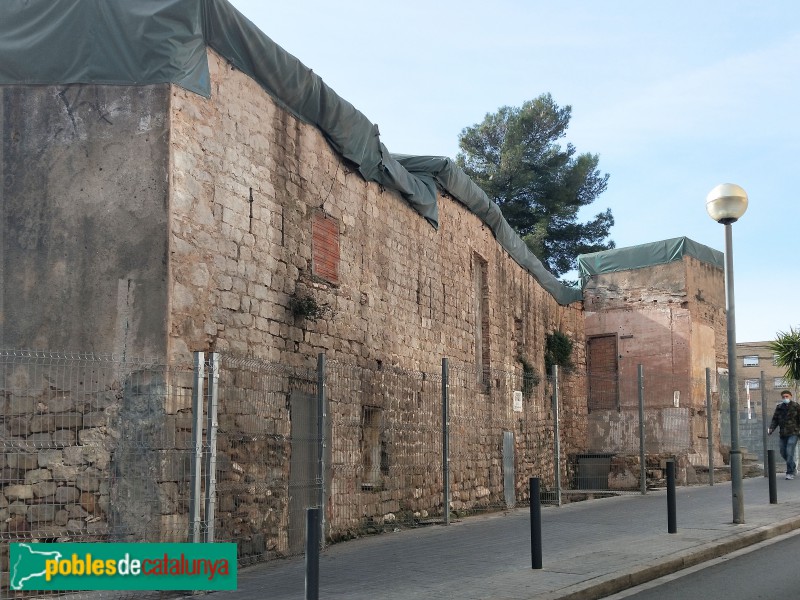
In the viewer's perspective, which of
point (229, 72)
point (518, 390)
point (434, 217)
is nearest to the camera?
point (229, 72)

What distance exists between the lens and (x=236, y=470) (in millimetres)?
9969

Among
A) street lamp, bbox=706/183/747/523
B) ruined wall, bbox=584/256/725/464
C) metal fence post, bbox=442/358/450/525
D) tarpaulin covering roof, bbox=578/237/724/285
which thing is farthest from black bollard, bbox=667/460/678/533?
tarpaulin covering roof, bbox=578/237/724/285

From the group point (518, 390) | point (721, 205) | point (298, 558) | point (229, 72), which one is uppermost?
point (229, 72)

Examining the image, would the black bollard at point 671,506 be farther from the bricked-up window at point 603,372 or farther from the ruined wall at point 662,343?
the bricked-up window at point 603,372

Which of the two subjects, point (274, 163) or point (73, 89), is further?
point (274, 163)

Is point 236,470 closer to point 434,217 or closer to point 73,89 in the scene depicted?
point 73,89

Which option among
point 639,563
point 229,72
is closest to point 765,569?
point 639,563

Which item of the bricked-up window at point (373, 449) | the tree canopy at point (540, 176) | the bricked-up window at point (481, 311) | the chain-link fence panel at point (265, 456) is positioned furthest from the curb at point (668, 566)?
Result: the tree canopy at point (540, 176)

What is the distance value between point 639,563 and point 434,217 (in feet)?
26.3

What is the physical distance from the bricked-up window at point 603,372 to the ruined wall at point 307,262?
5238 mm

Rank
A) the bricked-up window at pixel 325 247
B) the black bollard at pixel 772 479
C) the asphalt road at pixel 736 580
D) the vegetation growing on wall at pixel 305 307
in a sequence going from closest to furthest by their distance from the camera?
the asphalt road at pixel 736 580 → the vegetation growing on wall at pixel 305 307 → the bricked-up window at pixel 325 247 → the black bollard at pixel 772 479

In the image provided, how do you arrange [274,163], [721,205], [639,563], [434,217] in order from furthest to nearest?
[434,217] → [721,205] → [274,163] → [639,563]

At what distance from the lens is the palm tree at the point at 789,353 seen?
23906 millimetres

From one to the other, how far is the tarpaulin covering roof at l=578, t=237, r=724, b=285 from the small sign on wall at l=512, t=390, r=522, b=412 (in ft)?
20.0
